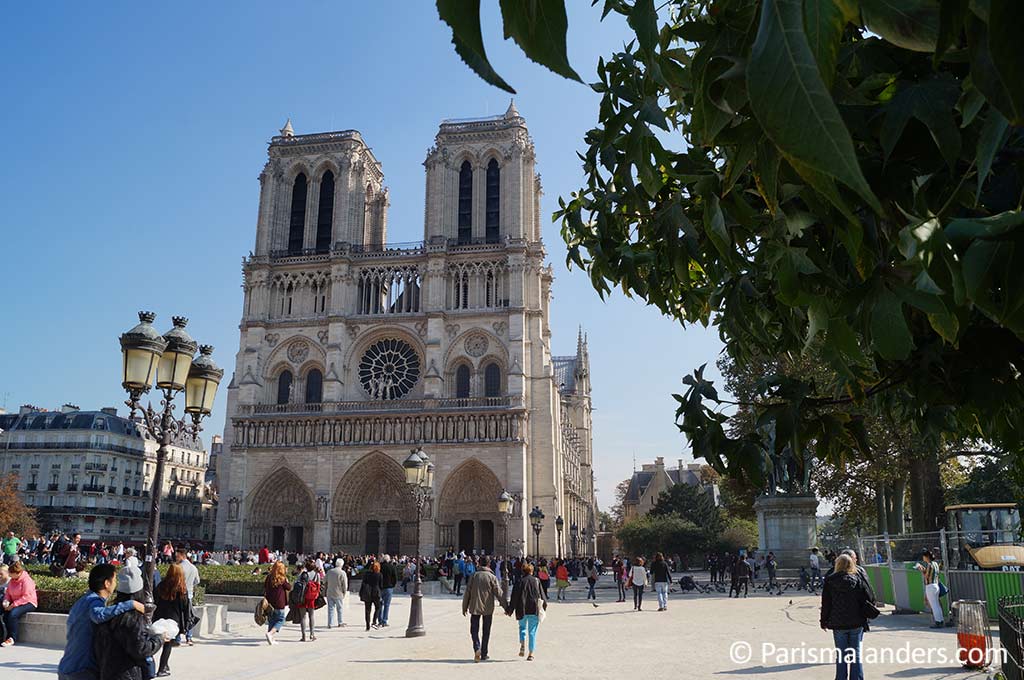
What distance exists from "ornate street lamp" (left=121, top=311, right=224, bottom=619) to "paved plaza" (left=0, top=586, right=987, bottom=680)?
192 centimetres

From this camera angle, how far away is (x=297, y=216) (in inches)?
1539

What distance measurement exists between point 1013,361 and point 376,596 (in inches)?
473

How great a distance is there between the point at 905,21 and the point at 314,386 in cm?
3748

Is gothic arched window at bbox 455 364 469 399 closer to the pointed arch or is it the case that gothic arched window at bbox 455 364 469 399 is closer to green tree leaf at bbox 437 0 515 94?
the pointed arch

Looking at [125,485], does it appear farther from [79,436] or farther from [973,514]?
[973,514]

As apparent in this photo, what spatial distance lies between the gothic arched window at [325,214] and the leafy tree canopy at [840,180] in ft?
119

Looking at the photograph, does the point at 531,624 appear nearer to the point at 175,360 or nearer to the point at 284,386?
the point at 175,360

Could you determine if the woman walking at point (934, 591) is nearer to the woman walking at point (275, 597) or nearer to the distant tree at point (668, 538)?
the woman walking at point (275, 597)

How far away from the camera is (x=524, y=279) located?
3547 centimetres

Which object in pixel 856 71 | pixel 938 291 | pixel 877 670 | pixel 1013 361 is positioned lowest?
pixel 877 670

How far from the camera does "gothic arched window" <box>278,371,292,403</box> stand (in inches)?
1451

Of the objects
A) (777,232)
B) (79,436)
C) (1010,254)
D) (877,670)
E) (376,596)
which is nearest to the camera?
(1010,254)

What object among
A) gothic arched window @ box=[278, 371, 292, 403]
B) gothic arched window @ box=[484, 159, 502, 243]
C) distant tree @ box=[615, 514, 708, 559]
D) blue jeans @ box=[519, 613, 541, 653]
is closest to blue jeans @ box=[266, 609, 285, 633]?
blue jeans @ box=[519, 613, 541, 653]

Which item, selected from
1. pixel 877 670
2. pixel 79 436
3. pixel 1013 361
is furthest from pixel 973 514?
pixel 79 436
